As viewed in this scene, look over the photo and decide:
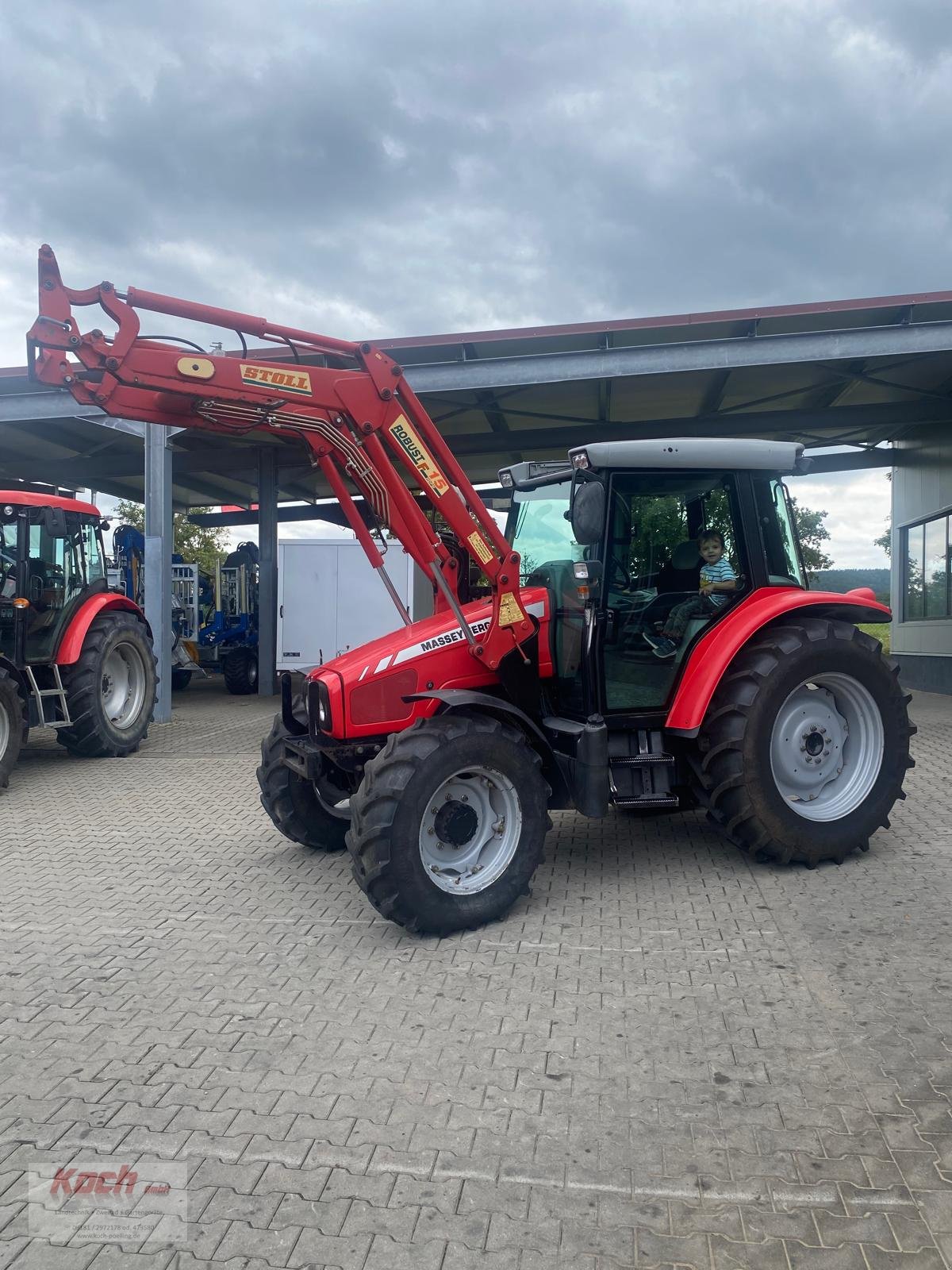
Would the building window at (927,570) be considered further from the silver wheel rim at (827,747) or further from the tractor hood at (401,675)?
the tractor hood at (401,675)

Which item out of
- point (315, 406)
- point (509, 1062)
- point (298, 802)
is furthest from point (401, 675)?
point (509, 1062)

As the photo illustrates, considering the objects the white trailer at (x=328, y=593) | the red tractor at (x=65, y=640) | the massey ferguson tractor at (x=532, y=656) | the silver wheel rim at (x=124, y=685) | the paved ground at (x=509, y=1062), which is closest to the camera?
the paved ground at (x=509, y=1062)

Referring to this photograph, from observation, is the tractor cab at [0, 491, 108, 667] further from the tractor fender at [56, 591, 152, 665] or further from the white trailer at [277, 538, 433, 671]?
the white trailer at [277, 538, 433, 671]

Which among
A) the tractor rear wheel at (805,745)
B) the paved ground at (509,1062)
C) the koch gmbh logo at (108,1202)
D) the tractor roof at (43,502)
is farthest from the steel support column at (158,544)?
the koch gmbh logo at (108,1202)

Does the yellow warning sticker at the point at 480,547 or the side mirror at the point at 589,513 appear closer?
the side mirror at the point at 589,513

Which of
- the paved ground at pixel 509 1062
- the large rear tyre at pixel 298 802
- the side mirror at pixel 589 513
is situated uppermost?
the side mirror at pixel 589 513

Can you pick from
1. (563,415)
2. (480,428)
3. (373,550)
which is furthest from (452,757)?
(480,428)

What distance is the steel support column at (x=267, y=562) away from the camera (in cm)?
1759

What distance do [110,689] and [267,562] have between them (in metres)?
6.87

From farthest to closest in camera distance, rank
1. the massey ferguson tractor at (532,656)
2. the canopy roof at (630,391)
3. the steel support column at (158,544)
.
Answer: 1. the steel support column at (158,544)
2. the canopy roof at (630,391)
3. the massey ferguson tractor at (532,656)

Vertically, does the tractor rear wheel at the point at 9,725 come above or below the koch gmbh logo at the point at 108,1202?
above

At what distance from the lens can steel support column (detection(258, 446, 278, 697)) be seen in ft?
57.7

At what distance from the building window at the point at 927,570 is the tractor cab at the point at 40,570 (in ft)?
43.4

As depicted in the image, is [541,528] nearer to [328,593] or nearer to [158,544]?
[158,544]
